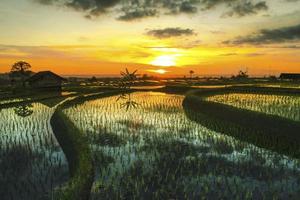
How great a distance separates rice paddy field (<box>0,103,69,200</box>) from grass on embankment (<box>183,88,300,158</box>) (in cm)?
670

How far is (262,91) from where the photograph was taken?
3228cm

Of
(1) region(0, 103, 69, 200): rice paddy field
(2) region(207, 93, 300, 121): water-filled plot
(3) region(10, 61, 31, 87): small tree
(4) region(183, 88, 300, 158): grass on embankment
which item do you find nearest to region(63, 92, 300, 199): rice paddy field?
(4) region(183, 88, 300, 158): grass on embankment

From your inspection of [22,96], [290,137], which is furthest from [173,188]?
[22,96]

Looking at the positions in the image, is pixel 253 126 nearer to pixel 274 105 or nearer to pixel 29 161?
pixel 274 105

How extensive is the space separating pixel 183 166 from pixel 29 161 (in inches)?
172

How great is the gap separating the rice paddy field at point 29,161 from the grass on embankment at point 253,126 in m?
6.70

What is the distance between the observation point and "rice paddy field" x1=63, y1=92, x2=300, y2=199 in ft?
25.3

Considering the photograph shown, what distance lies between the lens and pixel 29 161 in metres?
10.2

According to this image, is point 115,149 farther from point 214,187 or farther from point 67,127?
point 214,187

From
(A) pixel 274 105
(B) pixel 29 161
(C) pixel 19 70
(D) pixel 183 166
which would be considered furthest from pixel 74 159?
(C) pixel 19 70

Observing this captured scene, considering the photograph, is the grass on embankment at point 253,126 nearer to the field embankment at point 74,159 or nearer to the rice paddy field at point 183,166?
the rice paddy field at point 183,166

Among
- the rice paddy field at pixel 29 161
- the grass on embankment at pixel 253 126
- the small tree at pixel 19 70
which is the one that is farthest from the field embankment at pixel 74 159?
the small tree at pixel 19 70

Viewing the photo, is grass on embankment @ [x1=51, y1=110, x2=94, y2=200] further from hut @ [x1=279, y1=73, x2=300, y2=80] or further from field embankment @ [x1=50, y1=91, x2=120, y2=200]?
hut @ [x1=279, y1=73, x2=300, y2=80]

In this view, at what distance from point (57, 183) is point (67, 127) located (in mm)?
5726
